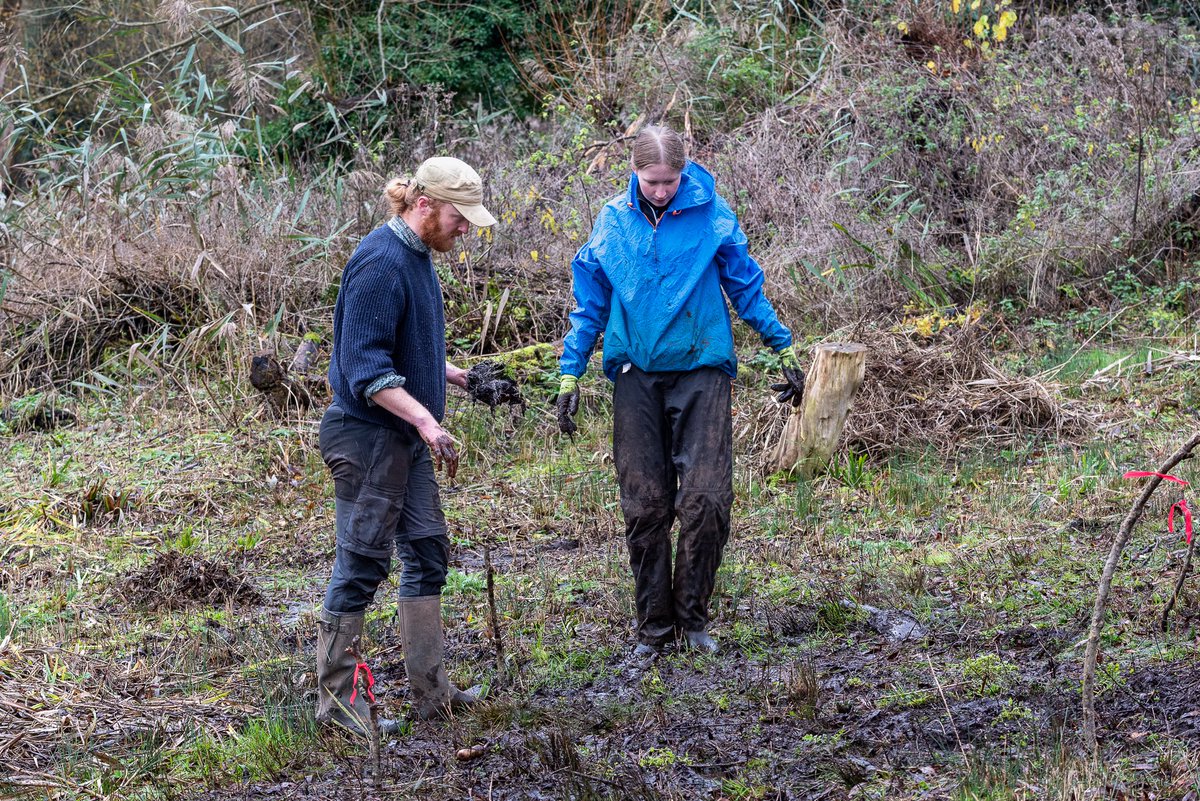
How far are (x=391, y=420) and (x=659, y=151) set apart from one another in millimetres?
1425

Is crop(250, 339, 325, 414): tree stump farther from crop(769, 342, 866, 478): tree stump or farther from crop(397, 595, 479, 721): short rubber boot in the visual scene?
crop(397, 595, 479, 721): short rubber boot

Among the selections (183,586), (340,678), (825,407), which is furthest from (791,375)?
(183,586)

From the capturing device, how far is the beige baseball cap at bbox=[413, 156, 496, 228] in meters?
3.82

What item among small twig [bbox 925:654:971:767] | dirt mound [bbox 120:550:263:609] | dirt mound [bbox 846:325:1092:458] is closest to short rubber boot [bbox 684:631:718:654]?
small twig [bbox 925:654:971:767]

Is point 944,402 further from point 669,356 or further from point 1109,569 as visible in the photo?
point 1109,569

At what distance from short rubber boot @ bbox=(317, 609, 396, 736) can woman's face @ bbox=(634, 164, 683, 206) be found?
1868mm

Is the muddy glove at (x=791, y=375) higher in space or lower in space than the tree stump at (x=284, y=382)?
higher

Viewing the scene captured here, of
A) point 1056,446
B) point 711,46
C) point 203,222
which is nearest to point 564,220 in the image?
point 203,222

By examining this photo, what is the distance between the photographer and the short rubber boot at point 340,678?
13.0 ft

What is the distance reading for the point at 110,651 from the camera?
16.8 ft

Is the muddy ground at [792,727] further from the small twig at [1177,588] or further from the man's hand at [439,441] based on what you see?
the man's hand at [439,441]

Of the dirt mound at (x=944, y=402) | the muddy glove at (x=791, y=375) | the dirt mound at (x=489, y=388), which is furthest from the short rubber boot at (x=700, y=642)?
the dirt mound at (x=944, y=402)

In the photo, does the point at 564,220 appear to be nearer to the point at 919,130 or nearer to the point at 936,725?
the point at 919,130

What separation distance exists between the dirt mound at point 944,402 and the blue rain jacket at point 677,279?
2884 millimetres
